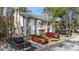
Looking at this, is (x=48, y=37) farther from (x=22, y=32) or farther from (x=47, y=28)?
(x=22, y=32)

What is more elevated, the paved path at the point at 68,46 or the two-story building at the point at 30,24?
the two-story building at the point at 30,24

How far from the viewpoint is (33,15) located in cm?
261

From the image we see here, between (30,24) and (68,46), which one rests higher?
(30,24)

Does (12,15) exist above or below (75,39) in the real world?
above

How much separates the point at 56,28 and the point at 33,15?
0.86 feet

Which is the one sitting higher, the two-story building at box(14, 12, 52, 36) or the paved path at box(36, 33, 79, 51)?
the two-story building at box(14, 12, 52, 36)

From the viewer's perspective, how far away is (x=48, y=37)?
262 cm

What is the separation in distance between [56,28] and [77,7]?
291 millimetres

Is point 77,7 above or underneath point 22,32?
above
